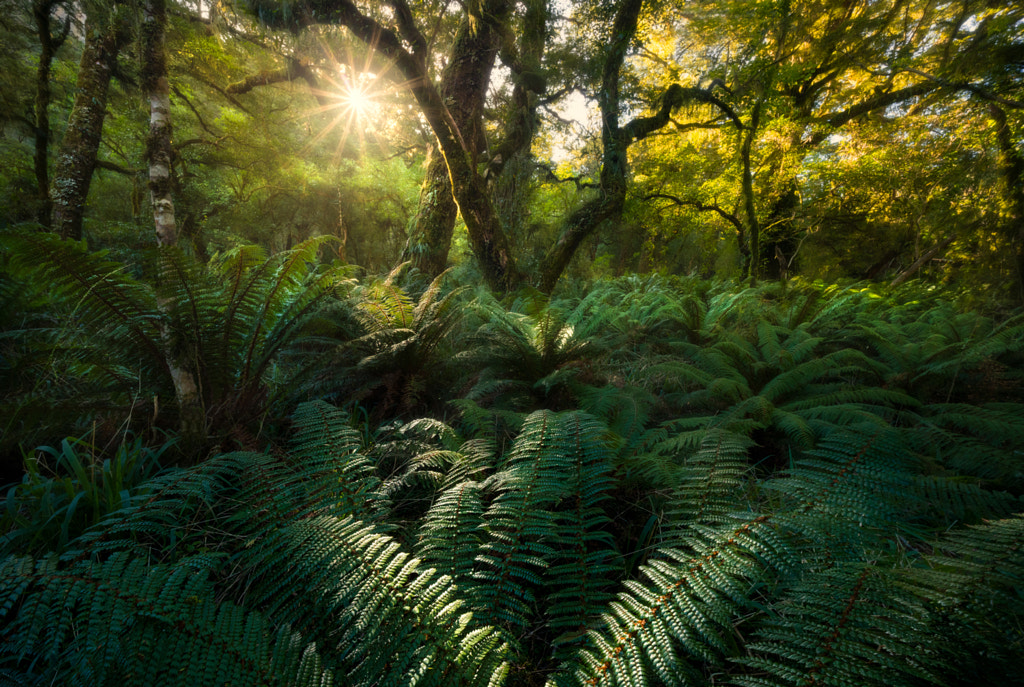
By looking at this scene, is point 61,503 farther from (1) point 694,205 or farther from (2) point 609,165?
(1) point 694,205

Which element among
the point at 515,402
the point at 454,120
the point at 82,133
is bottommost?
the point at 515,402

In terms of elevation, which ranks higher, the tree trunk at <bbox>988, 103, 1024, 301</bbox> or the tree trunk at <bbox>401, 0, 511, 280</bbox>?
the tree trunk at <bbox>401, 0, 511, 280</bbox>

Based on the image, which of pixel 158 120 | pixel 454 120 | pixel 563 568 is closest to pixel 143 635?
pixel 563 568

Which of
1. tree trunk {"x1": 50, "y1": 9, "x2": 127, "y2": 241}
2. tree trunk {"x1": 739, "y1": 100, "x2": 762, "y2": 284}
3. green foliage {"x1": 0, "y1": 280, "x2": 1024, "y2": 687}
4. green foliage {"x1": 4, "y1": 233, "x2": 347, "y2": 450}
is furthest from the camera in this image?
tree trunk {"x1": 739, "y1": 100, "x2": 762, "y2": 284}

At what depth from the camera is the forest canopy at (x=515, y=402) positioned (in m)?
0.76

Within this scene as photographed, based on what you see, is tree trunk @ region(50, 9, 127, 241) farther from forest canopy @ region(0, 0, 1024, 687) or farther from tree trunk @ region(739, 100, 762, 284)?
tree trunk @ region(739, 100, 762, 284)

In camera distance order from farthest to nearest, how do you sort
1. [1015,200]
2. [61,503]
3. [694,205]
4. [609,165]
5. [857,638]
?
[694,205] → [609,165] → [1015,200] → [61,503] → [857,638]

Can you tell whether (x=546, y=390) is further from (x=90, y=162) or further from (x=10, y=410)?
(x=90, y=162)

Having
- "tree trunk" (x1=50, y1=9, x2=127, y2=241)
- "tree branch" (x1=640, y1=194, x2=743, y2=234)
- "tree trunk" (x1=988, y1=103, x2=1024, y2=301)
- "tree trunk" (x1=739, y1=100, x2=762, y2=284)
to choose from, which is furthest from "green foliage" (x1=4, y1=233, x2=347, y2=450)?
"tree branch" (x1=640, y1=194, x2=743, y2=234)

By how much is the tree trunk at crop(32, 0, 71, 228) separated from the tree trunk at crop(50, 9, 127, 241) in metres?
0.67

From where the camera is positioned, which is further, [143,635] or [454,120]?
[454,120]

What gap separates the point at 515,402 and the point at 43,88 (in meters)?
7.49

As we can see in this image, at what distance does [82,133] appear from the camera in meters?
4.47

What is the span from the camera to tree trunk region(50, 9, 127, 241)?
437cm
